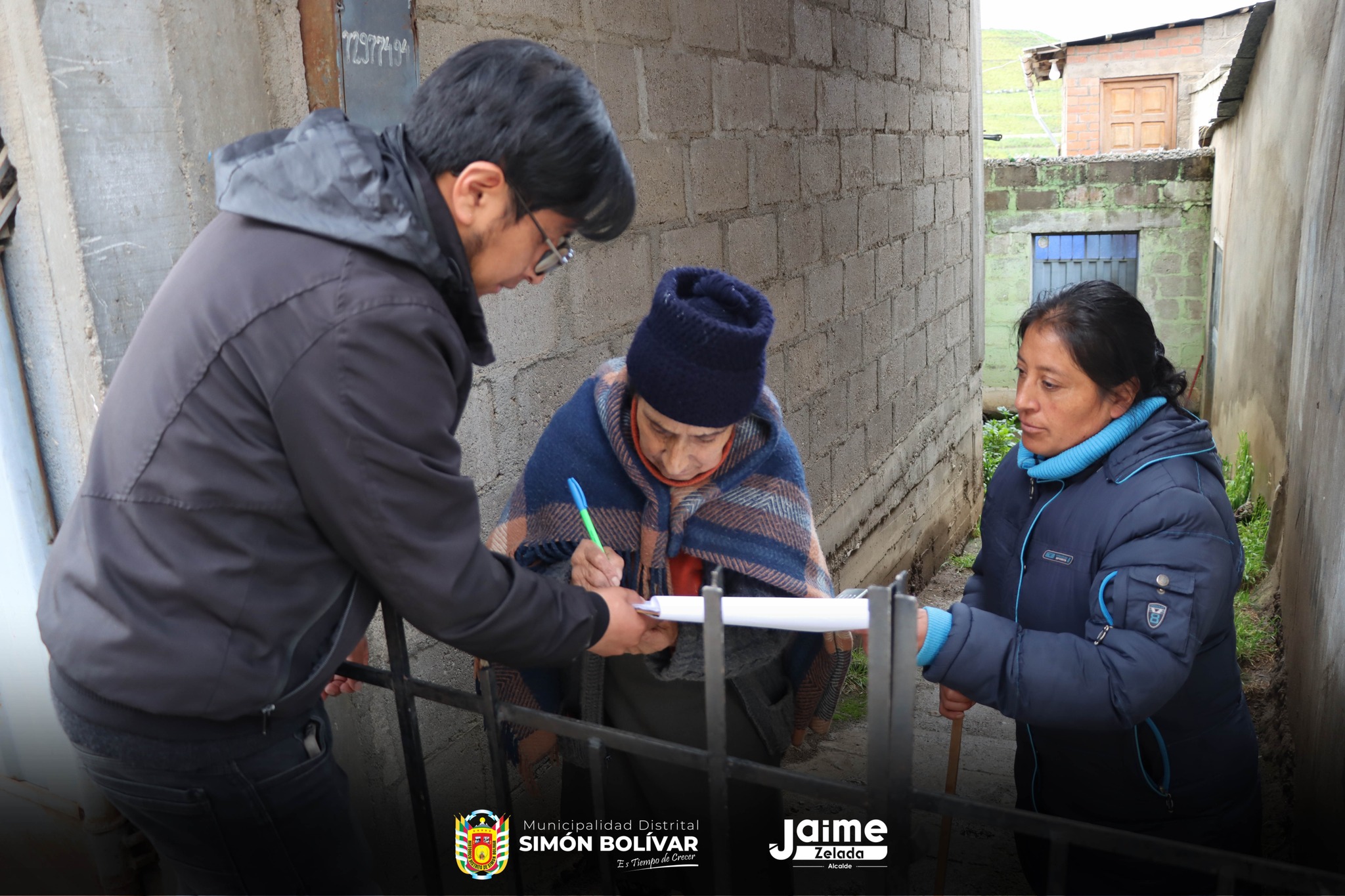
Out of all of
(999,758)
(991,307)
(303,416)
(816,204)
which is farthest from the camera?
Result: (991,307)

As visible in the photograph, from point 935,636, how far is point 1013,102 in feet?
136

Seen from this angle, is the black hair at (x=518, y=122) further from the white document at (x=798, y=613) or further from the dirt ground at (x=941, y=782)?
the dirt ground at (x=941, y=782)

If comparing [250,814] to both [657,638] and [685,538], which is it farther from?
[685,538]

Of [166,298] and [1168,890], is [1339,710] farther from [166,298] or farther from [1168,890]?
[166,298]

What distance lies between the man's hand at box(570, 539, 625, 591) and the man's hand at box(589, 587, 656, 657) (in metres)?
0.07

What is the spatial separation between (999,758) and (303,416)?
11.5ft

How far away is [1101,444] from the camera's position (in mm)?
1848

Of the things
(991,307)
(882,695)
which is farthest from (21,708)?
(991,307)

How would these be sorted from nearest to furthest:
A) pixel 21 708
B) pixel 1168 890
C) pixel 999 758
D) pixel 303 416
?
pixel 303 416 → pixel 1168 890 → pixel 21 708 → pixel 999 758

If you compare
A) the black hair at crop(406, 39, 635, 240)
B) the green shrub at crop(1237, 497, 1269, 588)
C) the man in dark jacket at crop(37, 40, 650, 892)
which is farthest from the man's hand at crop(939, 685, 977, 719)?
the green shrub at crop(1237, 497, 1269, 588)

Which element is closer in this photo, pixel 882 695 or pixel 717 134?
pixel 882 695

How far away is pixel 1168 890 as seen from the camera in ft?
5.96

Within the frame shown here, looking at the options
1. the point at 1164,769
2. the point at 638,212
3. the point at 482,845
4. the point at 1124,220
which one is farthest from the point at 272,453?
the point at 1124,220

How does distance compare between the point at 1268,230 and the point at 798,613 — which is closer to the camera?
the point at 798,613
